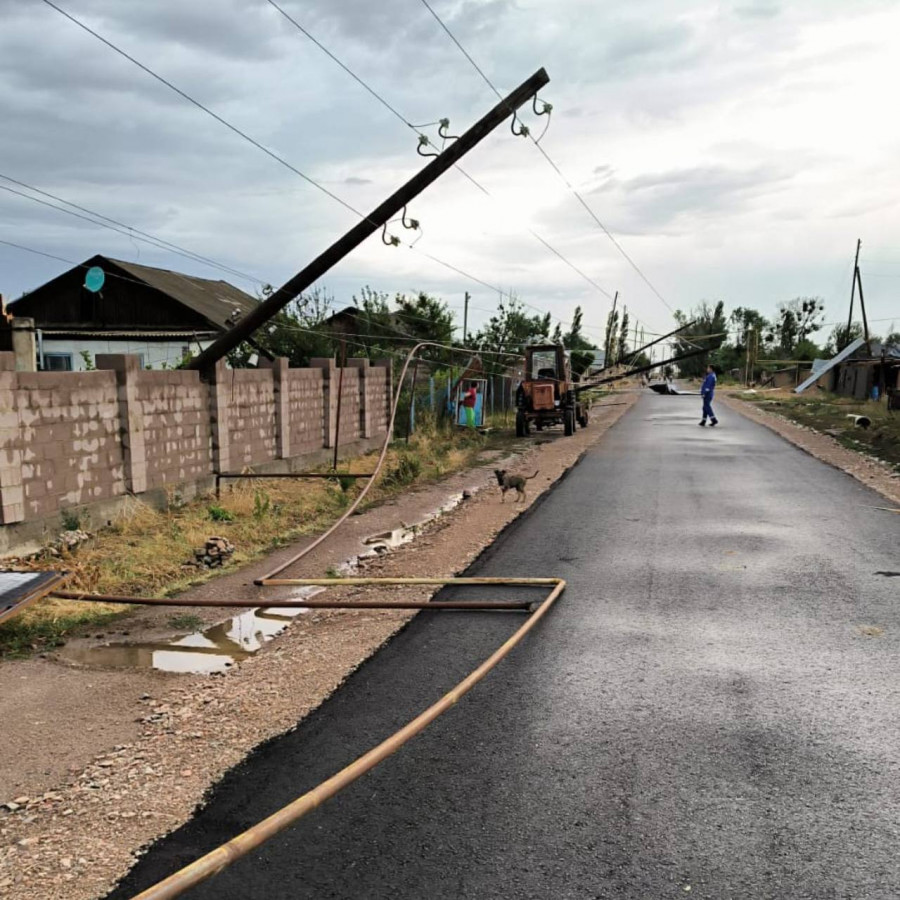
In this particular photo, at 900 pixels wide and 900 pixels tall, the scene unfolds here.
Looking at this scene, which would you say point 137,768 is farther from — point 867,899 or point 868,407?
point 868,407

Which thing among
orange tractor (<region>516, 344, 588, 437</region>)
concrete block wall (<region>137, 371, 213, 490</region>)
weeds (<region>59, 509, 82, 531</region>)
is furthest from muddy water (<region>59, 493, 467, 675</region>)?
orange tractor (<region>516, 344, 588, 437</region>)

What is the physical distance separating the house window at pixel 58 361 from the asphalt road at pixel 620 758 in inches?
1029

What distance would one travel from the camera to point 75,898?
288 centimetres

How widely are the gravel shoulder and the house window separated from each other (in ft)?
81.3

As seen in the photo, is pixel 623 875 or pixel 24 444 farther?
pixel 24 444

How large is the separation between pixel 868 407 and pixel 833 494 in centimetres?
2328

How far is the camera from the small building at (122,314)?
96.5ft

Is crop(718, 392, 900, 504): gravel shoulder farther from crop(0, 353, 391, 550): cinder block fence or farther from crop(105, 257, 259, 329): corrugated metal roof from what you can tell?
crop(105, 257, 259, 329): corrugated metal roof

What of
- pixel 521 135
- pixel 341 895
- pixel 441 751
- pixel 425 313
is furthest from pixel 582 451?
pixel 425 313

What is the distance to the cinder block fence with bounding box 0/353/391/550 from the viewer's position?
901 centimetres

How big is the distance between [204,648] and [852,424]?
25.6 metres

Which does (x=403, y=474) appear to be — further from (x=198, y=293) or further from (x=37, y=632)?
(x=198, y=293)

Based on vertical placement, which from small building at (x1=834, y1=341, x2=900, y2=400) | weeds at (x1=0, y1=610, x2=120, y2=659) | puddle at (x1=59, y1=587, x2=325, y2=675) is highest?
small building at (x1=834, y1=341, x2=900, y2=400)

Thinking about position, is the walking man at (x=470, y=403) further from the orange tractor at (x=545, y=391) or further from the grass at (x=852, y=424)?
the grass at (x=852, y=424)
